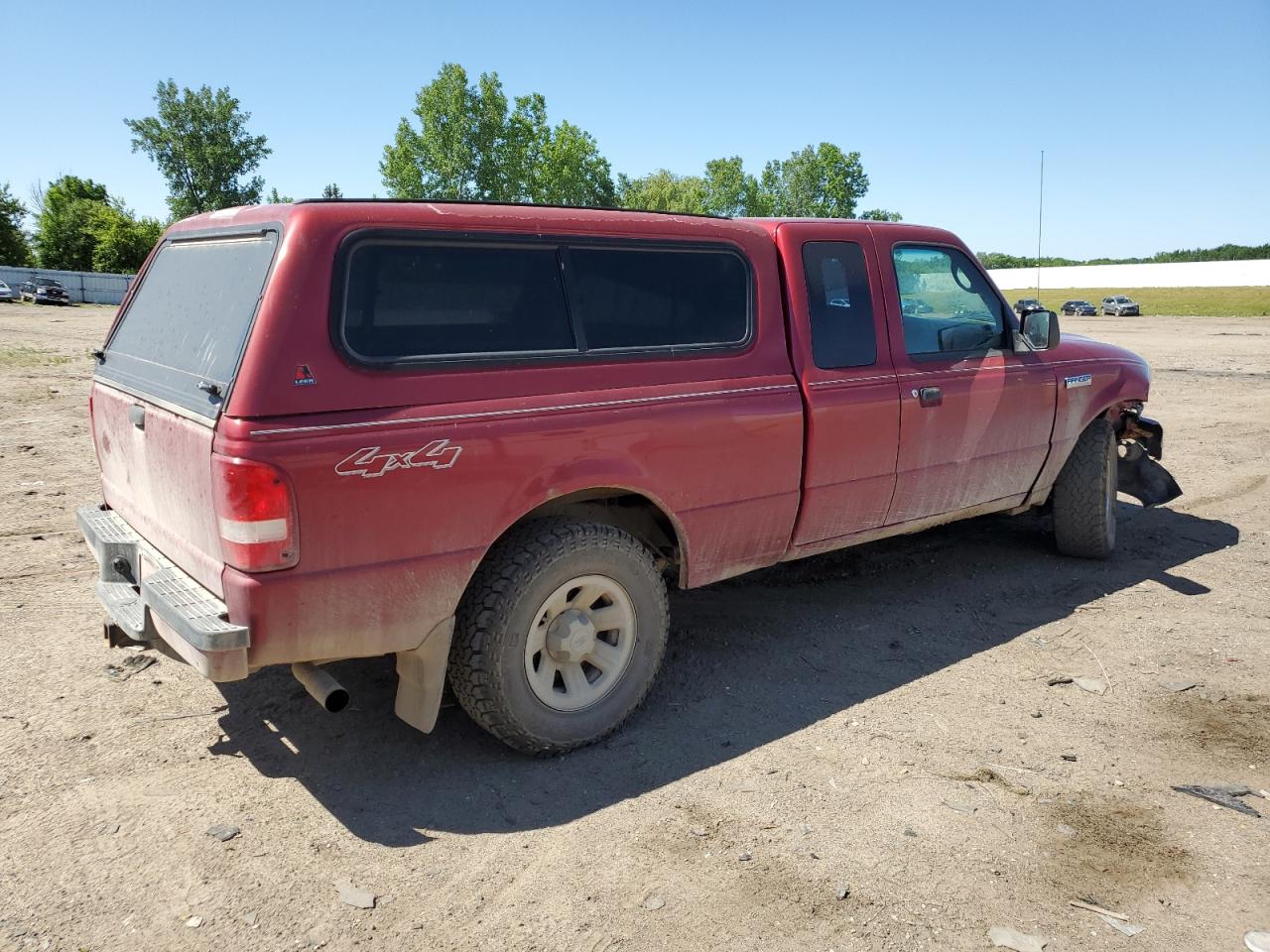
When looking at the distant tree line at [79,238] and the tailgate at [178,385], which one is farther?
the distant tree line at [79,238]

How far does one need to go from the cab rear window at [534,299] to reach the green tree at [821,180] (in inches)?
3534

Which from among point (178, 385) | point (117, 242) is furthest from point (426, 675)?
point (117, 242)

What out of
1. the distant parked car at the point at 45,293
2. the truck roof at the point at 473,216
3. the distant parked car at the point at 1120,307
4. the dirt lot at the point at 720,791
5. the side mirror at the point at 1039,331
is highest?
the distant parked car at the point at 45,293

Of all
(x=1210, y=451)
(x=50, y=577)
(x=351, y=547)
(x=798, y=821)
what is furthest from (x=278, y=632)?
(x=1210, y=451)

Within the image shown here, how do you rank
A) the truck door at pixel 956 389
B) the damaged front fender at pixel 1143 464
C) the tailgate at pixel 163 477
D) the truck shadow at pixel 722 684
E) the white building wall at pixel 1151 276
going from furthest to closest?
the white building wall at pixel 1151 276 → the damaged front fender at pixel 1143 464 → the truck door at pixel 956 389 → the truck shadow at pixel 722 684 → the tailgate at pixel 163 477

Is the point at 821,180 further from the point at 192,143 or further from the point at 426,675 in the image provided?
the point at 426,675

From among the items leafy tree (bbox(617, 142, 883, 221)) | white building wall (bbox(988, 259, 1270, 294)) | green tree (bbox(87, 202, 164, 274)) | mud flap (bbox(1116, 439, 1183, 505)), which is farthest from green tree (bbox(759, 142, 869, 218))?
mud flap (bbox(1116, 439, 1183, 505))

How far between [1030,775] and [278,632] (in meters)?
2.81

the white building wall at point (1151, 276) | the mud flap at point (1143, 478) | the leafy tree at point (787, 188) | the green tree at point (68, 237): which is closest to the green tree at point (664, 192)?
the leafy tree at point (787, 188)

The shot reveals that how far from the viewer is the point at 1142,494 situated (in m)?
6.73

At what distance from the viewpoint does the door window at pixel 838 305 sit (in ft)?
14.8

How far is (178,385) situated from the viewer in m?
3.41

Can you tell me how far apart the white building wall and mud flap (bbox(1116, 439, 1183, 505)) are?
219 ft

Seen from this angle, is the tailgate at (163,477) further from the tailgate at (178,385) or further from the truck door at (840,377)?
the truck door at (840,377)
